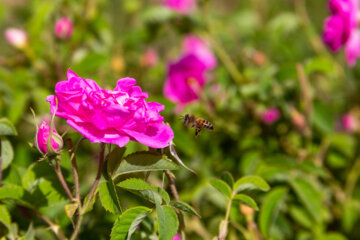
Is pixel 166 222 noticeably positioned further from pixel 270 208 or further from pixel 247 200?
pixel 270 208

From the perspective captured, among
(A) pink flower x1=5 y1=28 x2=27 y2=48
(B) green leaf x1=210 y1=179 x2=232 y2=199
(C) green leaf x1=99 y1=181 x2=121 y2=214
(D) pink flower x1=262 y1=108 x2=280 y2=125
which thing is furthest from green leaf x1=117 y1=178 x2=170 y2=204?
(A) pink flower x1=5 y1=28 x2=27 y2=48

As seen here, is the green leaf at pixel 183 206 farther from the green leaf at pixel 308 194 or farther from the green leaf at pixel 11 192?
the green leaf at pixel 308 194

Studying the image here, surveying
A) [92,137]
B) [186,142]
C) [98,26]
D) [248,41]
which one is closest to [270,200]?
[186,142]

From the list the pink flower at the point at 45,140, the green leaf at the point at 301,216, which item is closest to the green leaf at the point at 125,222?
the pink flower at the point at 45,140

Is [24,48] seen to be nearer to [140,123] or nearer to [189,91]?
[189,91]

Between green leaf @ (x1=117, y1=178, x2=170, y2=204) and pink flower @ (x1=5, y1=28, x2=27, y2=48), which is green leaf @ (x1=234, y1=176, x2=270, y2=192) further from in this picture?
pink flower @ (x1=5, y1=28, x2=27, y2=48)
